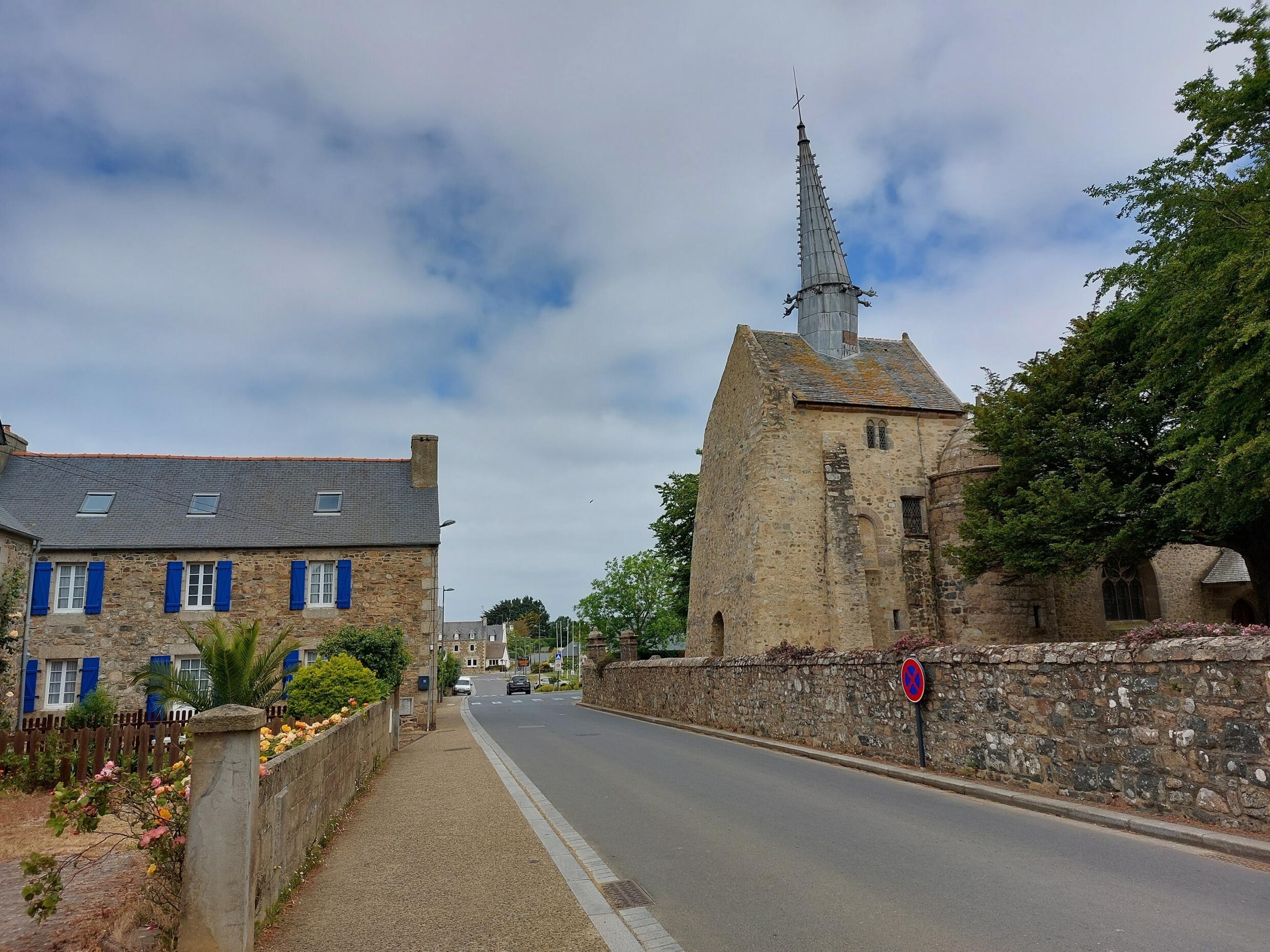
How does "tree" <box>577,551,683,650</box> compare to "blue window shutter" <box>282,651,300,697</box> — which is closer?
"blue window shutter" <box>282,651,300,697</box>

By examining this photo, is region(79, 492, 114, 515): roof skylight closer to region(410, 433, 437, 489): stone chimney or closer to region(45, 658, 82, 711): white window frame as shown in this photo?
region(45, 658, 82, 711): white window frame

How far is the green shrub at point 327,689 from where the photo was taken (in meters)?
13.2

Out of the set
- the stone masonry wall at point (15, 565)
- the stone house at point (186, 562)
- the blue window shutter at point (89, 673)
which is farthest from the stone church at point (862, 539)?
the stone masonry wall at point (15, 565)

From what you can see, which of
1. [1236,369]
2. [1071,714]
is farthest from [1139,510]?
[1071,714]

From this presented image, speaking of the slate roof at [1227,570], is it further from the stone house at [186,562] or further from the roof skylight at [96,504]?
the roof skylight at [96,504]

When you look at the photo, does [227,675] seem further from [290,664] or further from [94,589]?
[94,589]

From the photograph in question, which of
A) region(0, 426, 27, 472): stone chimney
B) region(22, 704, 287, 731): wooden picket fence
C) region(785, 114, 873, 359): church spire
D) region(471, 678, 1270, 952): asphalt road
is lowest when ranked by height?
region(471, 678, 1270, 952): asphalt road

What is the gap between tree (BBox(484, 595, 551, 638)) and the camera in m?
160

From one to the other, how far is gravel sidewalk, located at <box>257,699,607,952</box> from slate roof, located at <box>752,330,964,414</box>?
19.3 meters

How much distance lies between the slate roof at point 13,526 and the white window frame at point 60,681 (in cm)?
356

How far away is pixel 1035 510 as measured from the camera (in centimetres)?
1847

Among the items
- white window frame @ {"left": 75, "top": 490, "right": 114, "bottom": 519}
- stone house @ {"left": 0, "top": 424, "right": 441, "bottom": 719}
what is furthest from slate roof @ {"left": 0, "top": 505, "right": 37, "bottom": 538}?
white window frame @ {"left": 75, "top": 490, "right": 114, "bottom": 519}

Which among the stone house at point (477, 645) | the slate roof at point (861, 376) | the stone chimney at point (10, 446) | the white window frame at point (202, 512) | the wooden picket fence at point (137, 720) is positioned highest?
the slate roof at point (861, 376)

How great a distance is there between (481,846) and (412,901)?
5.67 feet
